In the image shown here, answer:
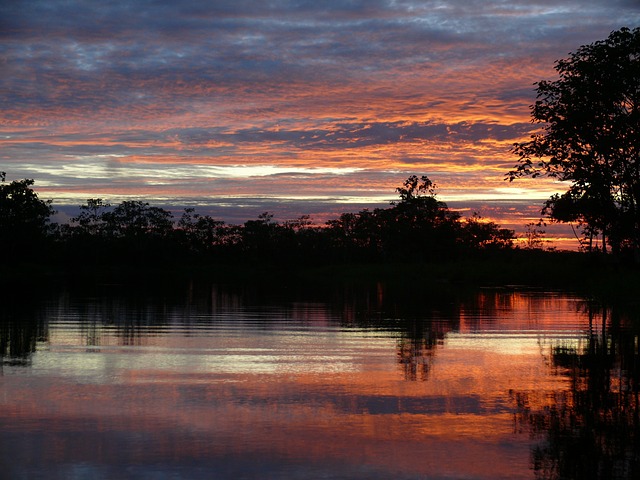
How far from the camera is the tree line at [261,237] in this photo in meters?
121

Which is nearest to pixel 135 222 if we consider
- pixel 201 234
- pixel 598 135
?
pixel 201 234

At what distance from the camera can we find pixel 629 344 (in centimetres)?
1759

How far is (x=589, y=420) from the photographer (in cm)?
943

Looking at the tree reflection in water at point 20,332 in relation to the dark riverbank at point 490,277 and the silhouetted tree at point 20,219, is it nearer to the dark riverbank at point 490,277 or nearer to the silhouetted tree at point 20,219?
the dark riverbank at point 490,277

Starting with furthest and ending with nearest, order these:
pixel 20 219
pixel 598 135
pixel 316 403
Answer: pixel 20 219, pixel 598 135, pixel 316 403

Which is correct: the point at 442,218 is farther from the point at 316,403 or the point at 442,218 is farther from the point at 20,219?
the point at 316,403

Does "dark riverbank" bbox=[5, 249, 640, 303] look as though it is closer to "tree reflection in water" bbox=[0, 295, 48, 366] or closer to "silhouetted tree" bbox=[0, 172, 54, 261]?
"silhouetted tree" bbox=[0, 172, 54, 261]

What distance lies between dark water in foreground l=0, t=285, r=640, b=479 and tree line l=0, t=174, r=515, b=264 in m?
92.5

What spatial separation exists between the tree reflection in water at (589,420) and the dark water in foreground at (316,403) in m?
0.03

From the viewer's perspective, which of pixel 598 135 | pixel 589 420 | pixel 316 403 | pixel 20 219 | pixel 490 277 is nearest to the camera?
pixel 589 420

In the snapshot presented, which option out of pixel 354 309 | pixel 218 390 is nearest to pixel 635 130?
pixel 354 309

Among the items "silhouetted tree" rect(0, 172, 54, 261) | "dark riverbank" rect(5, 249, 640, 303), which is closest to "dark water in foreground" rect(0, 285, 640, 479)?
"dark riverbank" rect(5, 249, 640, 303)

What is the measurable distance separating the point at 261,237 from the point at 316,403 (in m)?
158

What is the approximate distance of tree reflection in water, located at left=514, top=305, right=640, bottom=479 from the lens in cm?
747
